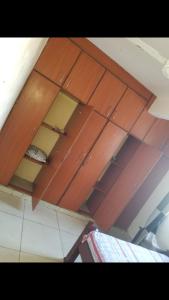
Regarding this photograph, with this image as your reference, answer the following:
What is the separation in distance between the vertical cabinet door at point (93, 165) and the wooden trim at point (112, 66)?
2.60ft

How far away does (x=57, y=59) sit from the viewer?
3.87m

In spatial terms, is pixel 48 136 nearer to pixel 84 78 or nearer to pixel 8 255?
pixel 84 78

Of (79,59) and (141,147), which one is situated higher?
(79,59)

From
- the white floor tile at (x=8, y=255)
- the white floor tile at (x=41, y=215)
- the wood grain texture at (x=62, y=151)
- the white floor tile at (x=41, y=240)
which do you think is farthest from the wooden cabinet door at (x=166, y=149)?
the white floor tile at (x=8, y=255)

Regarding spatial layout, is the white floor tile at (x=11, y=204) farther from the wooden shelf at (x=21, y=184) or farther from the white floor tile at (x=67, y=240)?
the white floor tile at (x=67, y=240)

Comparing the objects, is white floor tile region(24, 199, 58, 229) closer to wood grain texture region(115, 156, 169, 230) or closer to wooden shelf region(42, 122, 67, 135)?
wooden shelf region(42, 122, 67, 135)

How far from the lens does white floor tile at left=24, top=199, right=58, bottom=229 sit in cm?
406

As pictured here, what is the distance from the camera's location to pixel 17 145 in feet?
13.4

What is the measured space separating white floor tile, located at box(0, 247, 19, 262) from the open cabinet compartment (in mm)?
1650

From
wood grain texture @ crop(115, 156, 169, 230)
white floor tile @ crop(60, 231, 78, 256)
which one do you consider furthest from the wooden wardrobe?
white floor tile @ crop(60, 231, 78, 256)
